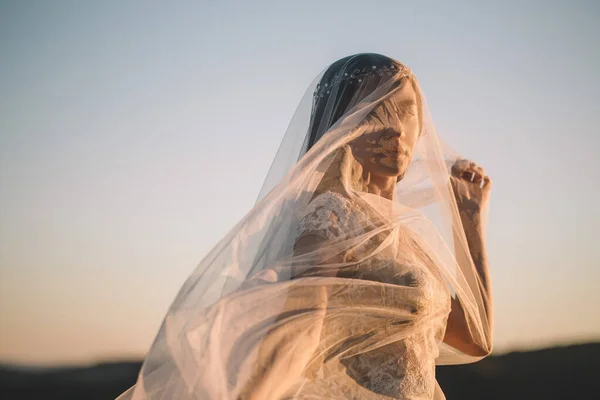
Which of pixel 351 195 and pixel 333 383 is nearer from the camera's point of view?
pixel 333 383

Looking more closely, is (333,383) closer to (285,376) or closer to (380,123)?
(285,376)

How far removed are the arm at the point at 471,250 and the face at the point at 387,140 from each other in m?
0.45

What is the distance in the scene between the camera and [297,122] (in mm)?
3006

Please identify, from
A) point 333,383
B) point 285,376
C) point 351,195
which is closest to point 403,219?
point 351,195

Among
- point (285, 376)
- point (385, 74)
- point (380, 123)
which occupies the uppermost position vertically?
point (385, 74)

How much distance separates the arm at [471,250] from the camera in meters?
3.01

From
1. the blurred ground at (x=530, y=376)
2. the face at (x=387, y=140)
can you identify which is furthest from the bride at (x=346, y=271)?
the blurred ground at (x=530, y=376)

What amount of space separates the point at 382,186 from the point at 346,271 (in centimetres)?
53

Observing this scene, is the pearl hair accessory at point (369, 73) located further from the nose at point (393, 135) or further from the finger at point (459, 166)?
the finger at point (459, 166)

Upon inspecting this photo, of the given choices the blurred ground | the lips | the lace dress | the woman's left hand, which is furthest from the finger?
the blurred ground

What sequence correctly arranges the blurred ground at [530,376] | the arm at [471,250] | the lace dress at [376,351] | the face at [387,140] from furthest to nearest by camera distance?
the blurred ground at [530,376], the arm at [471,250], the face at [387,140], the lace dress at [376,351]

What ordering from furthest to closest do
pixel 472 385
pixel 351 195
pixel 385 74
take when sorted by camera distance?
pixel 472 385
pixel 385 74
pixel 351 195

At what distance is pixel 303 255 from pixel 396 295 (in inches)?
15.1

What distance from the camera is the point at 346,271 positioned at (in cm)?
252
